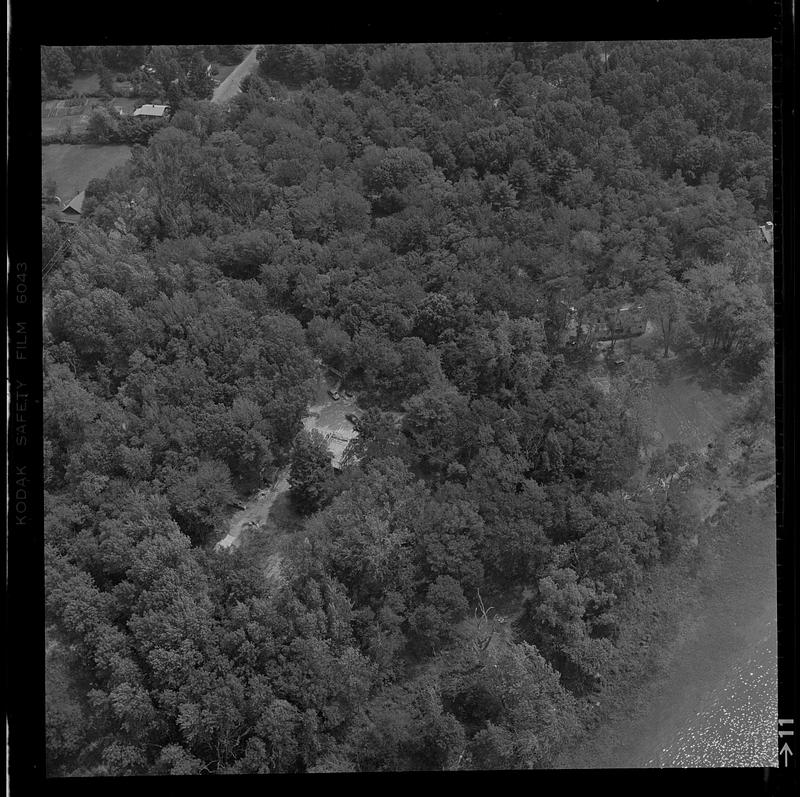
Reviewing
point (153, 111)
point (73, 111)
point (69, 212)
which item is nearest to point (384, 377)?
point (69, 212)

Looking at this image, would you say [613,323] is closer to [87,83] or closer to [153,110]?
[153,110]

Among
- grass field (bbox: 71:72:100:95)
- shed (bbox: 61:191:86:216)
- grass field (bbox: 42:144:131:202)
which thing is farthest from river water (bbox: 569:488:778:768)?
grass field (bbox: 71:72:100:95)

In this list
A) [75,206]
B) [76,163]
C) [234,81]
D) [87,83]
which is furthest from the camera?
[234,81]

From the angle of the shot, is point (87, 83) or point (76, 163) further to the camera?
point (87, 83)

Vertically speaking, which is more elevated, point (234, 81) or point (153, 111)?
point (234, 81)

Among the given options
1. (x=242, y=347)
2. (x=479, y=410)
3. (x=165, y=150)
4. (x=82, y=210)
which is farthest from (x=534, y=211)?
(x=82, y=210)

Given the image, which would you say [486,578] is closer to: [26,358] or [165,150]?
[26,358]

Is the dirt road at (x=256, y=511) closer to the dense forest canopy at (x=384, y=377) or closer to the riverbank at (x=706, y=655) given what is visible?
the dense forest canopy at (x=384, y=377)

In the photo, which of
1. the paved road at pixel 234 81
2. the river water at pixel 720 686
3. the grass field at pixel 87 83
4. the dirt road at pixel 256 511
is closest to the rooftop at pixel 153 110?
the paved road at pixel 234 81
